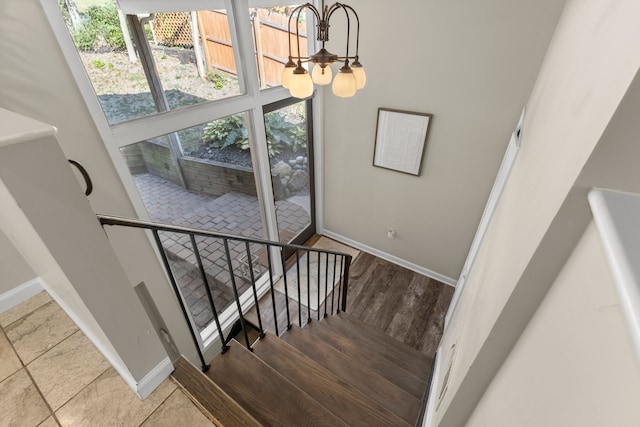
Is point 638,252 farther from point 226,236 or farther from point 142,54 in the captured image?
point 142,54

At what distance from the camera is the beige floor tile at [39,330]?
1439 millimetres

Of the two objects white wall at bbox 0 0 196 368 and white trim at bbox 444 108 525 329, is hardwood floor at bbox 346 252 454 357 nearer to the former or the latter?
white trim at bbox 444 108 525 329

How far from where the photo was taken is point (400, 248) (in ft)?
12.4

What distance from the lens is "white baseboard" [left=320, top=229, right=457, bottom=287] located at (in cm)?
362

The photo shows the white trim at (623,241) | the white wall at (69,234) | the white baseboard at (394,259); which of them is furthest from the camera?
the white baseboard at (394,259)

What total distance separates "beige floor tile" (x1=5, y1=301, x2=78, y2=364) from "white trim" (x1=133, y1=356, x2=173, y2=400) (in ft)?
1.87

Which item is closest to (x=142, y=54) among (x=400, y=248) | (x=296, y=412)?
(x=296, y=412)

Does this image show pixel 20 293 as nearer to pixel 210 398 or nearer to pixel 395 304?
pixel 210 398

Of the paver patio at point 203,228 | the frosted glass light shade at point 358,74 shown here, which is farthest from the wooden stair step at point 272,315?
the frosted glass light shade at point 358,74

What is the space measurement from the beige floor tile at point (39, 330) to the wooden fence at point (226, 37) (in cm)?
183

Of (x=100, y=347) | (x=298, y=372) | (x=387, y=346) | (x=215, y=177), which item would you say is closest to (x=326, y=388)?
(x=298, y=372)

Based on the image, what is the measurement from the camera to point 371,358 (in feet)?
7.72

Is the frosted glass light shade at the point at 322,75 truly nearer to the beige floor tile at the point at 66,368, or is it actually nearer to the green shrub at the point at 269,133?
the green shrub at the point at 269,133

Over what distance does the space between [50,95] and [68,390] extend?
55.4 inches
